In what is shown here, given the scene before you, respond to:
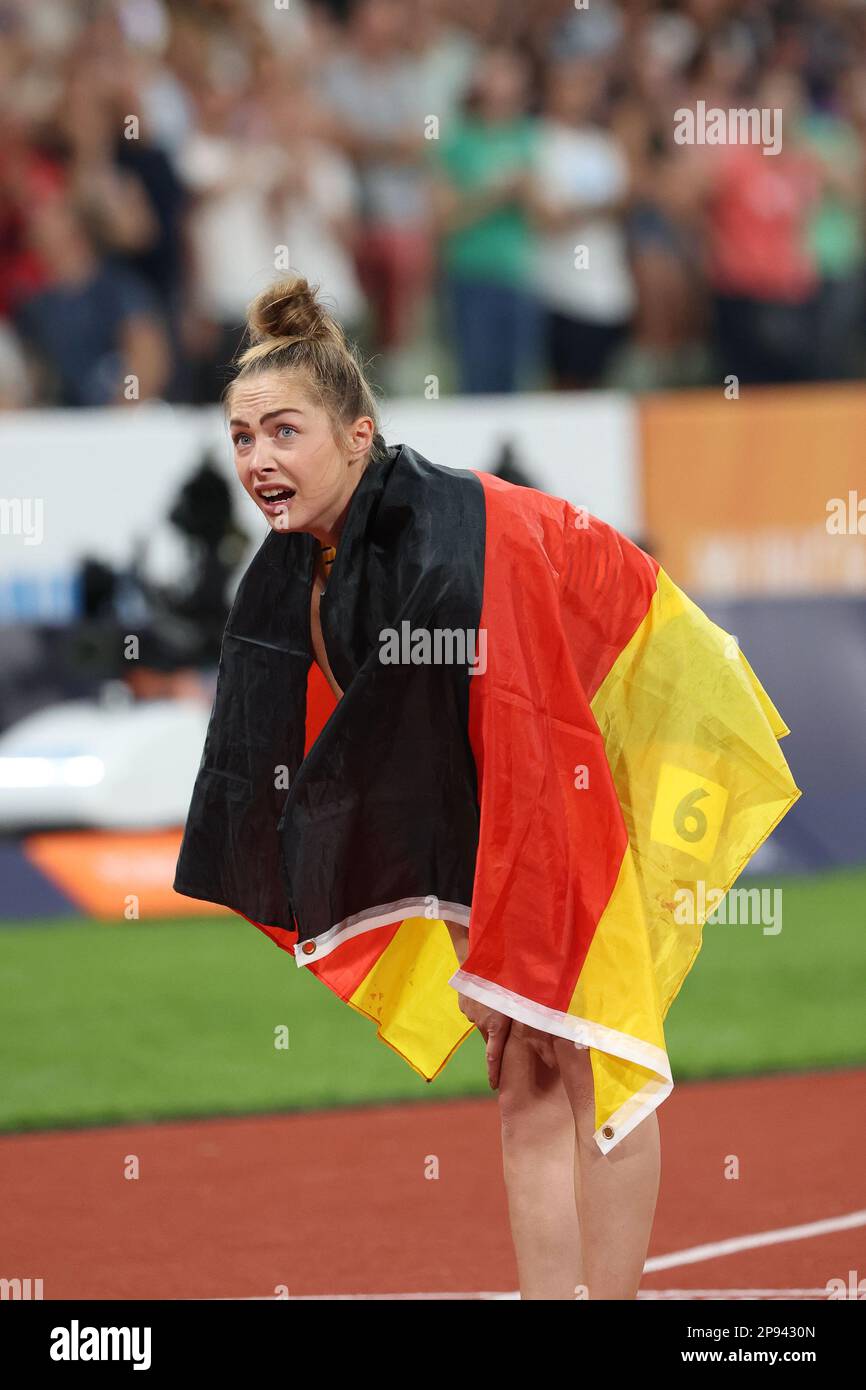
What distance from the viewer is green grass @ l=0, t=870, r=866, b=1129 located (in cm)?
720

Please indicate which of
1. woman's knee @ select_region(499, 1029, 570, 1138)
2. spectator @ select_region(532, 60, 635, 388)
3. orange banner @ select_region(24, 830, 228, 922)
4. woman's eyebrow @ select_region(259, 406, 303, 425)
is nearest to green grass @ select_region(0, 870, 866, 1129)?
orange banner @ select_region(24, 830, 228, 922)

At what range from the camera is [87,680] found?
998cm

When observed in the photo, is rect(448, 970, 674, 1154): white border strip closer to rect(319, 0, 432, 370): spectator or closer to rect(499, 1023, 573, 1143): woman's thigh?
rect(499, 1023, 573, 1143): woman's thigh

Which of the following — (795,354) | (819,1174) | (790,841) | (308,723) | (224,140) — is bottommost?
(819,1174)

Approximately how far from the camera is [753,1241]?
5.35 meters

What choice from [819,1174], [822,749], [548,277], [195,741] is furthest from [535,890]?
[548,277]

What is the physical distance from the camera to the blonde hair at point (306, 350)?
3932mm

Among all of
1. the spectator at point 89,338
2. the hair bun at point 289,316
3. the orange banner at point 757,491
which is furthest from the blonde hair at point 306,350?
the spectator at point 89,338

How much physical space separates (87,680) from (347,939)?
6.08m

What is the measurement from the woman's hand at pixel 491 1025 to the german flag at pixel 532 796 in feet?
0.51

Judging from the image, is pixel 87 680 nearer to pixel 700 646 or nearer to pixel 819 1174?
pixel 819 1174

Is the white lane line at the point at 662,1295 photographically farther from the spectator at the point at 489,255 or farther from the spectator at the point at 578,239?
the spectator at the point at 578,239

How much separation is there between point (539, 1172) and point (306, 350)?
67.5 inches

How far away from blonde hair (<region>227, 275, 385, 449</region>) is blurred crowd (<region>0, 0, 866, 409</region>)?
7065 mm
